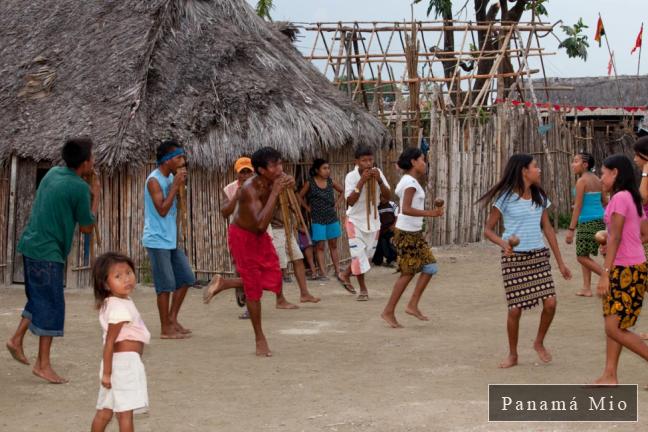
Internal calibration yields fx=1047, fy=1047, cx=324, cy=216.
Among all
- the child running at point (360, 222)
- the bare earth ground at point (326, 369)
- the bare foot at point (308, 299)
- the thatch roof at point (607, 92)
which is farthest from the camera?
the thatch roof at point (607, 92)

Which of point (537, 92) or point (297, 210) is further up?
point (537, 92)

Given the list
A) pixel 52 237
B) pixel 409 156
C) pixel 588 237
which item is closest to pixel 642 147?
pixel 409 156

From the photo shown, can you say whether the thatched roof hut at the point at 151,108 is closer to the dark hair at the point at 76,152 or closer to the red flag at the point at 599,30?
the dark hair at the point at 76,152

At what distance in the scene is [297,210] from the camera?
32.1 feet

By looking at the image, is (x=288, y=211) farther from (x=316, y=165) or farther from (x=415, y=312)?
(x=316, y=165)

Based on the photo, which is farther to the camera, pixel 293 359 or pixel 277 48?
pixel 277 48

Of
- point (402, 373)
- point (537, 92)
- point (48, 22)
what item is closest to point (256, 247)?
point (402, 373)

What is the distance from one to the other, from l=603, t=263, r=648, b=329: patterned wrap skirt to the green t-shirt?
3.37 metres

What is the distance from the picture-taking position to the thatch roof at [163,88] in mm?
12039

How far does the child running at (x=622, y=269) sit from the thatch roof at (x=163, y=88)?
6.44 metres

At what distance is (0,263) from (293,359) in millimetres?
6106

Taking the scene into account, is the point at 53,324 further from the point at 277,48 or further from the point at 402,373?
the point at 277,48

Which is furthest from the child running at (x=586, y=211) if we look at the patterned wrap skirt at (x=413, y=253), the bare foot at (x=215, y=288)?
the bare foot at (x=215, y=288)

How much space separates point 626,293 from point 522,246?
Answer: 1.07 meters
